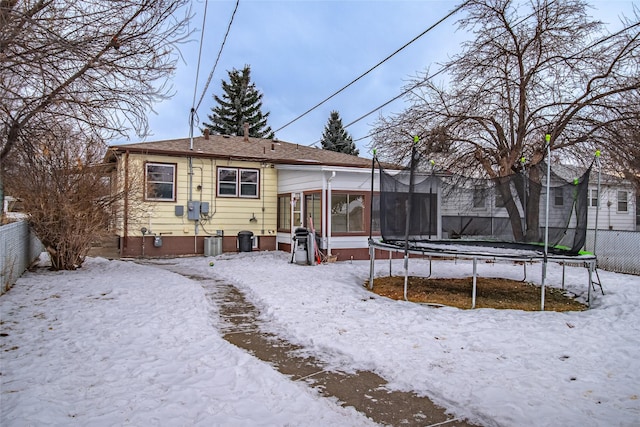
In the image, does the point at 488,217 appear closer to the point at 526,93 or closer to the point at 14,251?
the point at 526,93

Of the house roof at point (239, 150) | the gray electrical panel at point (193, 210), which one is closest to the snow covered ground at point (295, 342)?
the gray electrical panel at point (193, 210)

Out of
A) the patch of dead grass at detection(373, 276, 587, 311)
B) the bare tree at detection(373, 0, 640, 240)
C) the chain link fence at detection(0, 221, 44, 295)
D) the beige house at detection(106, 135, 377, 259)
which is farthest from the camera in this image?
the beige house at detection(106, 135, 377, 259)

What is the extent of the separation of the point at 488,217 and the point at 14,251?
10.4m

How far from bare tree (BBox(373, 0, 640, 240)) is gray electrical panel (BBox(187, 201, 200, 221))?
6.60 m

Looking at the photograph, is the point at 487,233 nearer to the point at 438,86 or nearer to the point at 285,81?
the point at 438,86

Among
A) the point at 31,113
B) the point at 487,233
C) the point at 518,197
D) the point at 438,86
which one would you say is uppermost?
the point at 438,86

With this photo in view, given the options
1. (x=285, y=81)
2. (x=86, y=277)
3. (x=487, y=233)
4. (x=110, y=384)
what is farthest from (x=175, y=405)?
(x=285, y=81)

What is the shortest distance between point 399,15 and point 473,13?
75.0 inches

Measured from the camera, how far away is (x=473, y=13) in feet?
36.1

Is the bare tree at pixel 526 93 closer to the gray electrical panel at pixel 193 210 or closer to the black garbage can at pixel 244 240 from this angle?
the black garbage can at pixel 244 240

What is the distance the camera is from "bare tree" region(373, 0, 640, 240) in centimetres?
981

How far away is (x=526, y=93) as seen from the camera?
1092cm

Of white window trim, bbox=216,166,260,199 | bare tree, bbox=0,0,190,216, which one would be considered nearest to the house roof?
white window trim, bbox=216,166,260,199

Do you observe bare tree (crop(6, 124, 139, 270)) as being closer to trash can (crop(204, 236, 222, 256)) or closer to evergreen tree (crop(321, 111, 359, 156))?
trash can (crop(204, 236, 222, 256))
